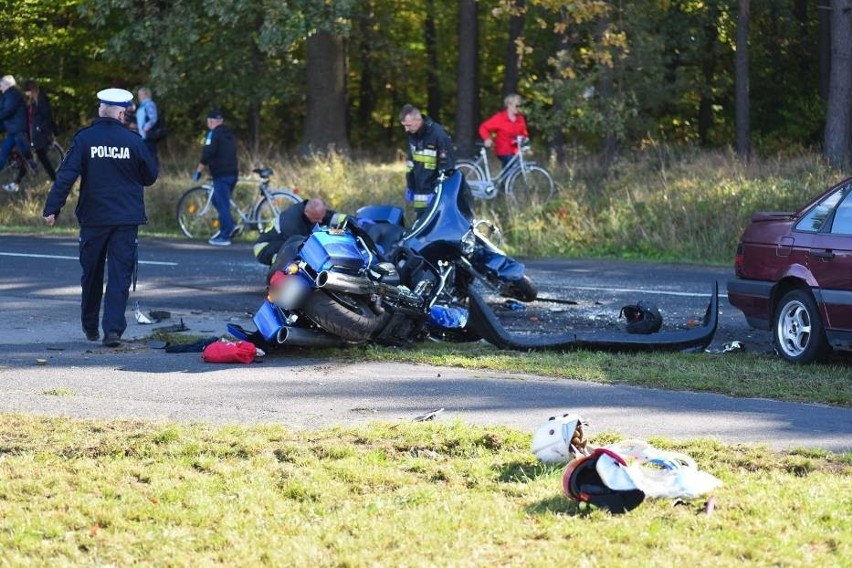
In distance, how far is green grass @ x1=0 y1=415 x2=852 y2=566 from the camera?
223 inches

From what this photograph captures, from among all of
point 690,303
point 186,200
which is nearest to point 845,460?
point 690,303

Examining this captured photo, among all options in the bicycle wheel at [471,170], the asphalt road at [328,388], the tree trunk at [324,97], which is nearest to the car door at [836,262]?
the asphalt road at [328,388]

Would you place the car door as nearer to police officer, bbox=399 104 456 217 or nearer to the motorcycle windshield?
the motorcycle windshield

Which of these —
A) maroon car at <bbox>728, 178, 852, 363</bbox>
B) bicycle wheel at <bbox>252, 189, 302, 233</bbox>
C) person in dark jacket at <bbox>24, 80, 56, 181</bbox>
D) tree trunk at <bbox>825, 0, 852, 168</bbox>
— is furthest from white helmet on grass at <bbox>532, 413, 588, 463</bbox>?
person in dark jacket at <bbox>24, 80, 56, 181</bbox>

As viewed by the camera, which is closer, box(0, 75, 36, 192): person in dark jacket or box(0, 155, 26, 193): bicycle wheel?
box(0, 75, 36, 192): person in dark jacket

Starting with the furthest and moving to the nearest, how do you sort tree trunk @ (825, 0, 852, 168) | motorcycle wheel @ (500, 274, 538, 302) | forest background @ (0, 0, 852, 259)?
tree trunk @ (825, 0, 852, 168), forest background @ (0, 0, 852, 259), motorcycle wheel @ (500, 274, 538, 302)

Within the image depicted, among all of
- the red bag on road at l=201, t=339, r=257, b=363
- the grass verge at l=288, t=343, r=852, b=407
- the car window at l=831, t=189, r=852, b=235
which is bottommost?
the grass verge at l=288, t=343, r=852, b=407

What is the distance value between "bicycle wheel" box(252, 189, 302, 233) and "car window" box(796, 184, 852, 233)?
10787mm

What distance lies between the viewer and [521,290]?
1339 centimetres

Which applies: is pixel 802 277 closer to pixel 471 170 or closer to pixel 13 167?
pixel 471 170

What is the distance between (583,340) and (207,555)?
19.2 ft

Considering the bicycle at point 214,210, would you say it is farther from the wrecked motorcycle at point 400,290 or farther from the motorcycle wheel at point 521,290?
the wrecked motorcycle at point 400,290

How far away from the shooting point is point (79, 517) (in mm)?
6094

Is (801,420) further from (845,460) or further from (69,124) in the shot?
(69,124)
